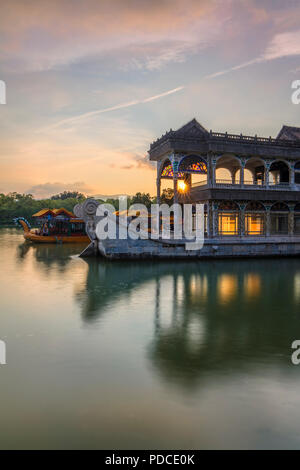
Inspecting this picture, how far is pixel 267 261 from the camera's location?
2108 centimetres

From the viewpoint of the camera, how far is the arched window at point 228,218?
75.2 feet

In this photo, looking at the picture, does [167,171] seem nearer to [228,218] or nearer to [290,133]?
[228,218]

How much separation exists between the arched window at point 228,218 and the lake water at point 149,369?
10471 mm

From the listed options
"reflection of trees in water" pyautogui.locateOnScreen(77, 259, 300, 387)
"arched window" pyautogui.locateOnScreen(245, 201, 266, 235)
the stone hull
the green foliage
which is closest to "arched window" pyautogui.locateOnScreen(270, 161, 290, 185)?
"arched window" pyautogui.locateOnScreen(245, 201, 266, 235)

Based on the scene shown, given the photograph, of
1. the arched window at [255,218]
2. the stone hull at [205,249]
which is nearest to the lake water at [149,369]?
the stone hull at [205,249]

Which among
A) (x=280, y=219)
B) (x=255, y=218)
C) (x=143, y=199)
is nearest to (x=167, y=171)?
(x=255, y=218)

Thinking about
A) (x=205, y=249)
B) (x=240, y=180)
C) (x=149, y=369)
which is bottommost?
(x=149, y=369)

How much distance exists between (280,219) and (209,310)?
17.8 meters

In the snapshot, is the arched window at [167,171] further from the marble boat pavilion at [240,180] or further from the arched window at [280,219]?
the arched window at [280,219]

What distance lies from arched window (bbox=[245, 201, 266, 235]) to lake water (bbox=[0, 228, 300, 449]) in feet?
37.9

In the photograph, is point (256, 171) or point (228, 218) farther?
point (256, 171)

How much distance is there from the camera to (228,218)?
23.2m

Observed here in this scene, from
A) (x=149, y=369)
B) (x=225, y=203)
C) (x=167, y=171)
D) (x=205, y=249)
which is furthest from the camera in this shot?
(x=167, y=171)
